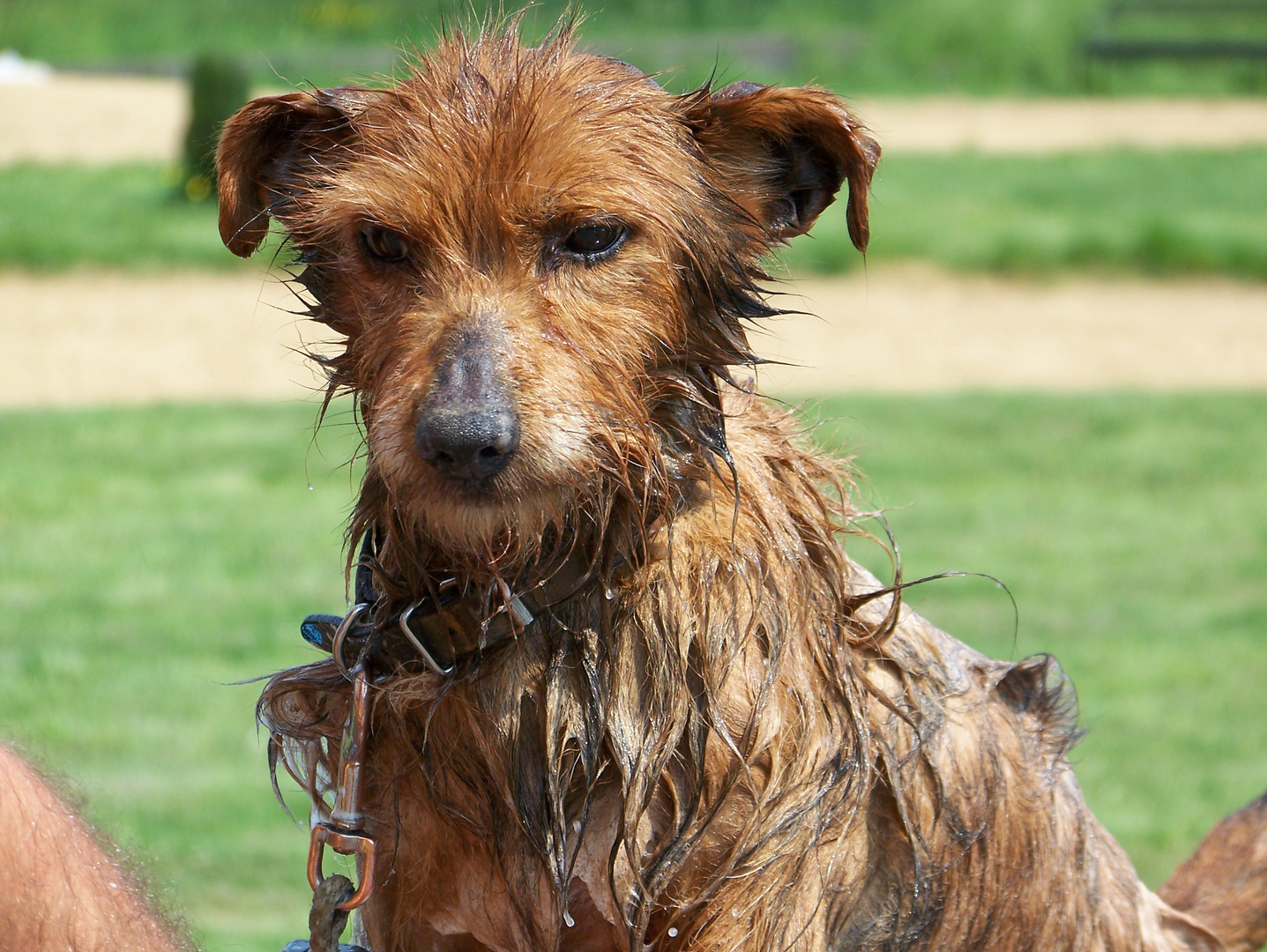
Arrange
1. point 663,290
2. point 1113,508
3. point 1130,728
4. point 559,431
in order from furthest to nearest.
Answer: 1. point 1113,508
2. point 1130,728
3. point 663,290
4. point 559,431

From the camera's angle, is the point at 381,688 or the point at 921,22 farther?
the point at 921,22

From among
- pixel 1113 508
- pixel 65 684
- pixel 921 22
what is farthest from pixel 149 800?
pixel 921 22

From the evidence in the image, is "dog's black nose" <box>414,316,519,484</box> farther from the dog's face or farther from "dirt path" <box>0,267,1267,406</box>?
"dirt path" <box>0,267,1267,406</box>

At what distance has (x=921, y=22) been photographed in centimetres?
3225

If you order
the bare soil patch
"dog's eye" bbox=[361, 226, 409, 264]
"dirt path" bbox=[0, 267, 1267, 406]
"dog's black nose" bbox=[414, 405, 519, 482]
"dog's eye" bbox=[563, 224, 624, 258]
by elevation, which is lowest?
the bare soil patch

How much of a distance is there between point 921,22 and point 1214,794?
92.6 feet

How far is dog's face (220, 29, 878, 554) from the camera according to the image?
2.42m

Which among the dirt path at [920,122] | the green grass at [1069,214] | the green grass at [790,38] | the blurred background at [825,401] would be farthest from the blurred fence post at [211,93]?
the green grass at [790,38]

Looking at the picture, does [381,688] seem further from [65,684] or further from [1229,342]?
[1229,342]

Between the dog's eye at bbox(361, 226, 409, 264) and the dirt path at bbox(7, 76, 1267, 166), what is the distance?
819 inches

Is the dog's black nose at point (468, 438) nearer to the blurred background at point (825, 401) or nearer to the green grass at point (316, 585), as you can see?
the blurred background at point (825, 401)

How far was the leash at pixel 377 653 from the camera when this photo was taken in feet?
8.49

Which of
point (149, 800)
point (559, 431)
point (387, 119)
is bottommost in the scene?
point (149, 800)

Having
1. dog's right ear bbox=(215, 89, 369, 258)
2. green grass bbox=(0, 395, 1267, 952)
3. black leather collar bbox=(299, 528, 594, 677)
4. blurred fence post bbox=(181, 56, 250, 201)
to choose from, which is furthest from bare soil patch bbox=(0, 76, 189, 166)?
black leather collar bbox=(299, 528, 594, 677)
